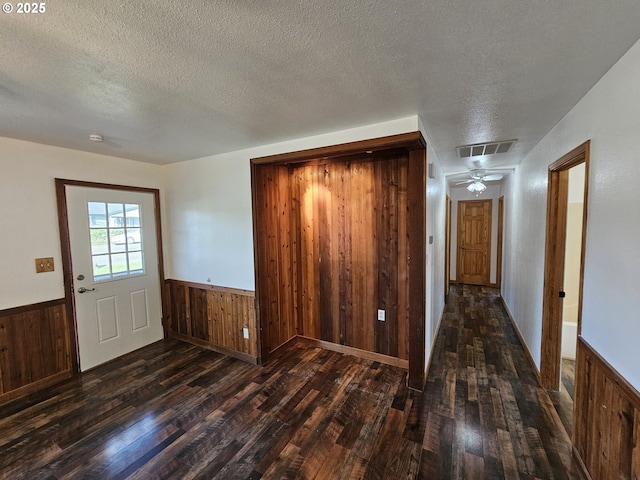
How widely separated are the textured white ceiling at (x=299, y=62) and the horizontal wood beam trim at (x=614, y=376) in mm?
1548

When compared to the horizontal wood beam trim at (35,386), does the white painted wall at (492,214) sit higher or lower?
higher

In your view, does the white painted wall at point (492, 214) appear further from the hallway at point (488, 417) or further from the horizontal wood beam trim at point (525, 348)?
the hallway at point (488, 417)

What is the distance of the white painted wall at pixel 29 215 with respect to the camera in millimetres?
2430

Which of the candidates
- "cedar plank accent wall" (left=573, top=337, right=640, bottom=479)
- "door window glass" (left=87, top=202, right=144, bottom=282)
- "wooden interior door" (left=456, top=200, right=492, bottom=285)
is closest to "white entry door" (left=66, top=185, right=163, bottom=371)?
"door window glass" (left=87, top=202, right=144, bottom=282)

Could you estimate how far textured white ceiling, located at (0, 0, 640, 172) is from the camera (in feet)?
3.43

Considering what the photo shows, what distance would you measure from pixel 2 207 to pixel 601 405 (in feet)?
15.0

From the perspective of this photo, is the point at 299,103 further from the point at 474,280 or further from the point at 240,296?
the point at 474,280

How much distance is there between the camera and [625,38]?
47.7 inches

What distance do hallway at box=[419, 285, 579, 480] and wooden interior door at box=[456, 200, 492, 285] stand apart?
307 centimetres

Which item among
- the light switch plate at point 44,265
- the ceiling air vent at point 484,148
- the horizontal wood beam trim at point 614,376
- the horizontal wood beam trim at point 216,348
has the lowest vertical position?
the horizontal wood beam trim at point 216,348

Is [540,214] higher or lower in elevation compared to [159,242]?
higher

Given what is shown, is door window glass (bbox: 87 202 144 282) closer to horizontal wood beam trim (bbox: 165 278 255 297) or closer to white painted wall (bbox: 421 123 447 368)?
horizontal wood beam trim (bbox: 165 278 255 297)

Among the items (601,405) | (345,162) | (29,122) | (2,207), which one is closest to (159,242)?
(2,207)

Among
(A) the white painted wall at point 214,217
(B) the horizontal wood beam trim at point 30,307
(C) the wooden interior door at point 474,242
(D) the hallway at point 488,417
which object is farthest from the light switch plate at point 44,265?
(C) the wooden interior door at point 474,242
